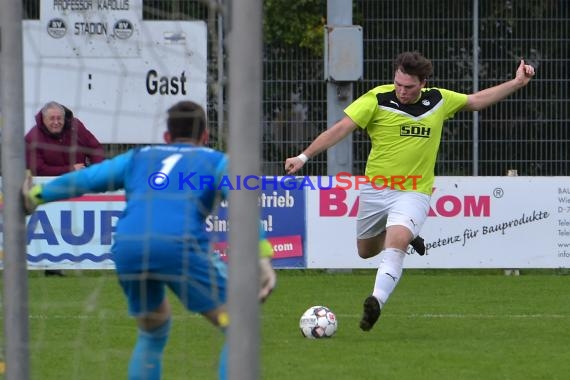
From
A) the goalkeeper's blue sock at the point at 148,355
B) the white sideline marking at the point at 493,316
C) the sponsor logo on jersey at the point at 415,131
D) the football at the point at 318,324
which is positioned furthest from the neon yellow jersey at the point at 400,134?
the goalkeeper's blue sock at the point at 148,355

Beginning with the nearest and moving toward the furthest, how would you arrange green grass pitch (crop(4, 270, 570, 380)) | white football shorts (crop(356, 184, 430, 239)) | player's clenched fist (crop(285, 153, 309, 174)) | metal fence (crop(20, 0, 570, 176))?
green grass pitch (crop(4, 270, 570, 380)) → player's clenched fist (crop(285, 153, 309, 174)) → white football shorts (crop(356, 184, 430, 239)) → metal fence (crop(20, 0, 570, 176))

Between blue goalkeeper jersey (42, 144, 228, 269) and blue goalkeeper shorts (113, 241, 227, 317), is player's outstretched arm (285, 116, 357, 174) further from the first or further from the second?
blue goalkeeper jersey (42, 144, 228, 269)

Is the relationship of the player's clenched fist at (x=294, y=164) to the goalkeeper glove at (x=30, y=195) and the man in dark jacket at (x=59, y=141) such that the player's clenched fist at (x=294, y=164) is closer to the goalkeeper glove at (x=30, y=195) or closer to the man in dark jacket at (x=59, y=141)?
the man in dark jacket at (x=59, y=141)

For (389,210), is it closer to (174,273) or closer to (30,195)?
(174,273)

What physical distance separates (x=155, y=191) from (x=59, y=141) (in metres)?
5.87

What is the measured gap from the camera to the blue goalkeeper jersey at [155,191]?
19.3 feet

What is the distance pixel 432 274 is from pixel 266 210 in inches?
78.8

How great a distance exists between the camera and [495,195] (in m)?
14.4

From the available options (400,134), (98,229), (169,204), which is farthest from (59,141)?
(169,204)

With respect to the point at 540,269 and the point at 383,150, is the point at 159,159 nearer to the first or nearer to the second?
the point at 383,150

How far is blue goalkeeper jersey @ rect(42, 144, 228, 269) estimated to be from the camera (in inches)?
231

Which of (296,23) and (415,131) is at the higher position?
(296,23)

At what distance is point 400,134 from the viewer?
387 inches

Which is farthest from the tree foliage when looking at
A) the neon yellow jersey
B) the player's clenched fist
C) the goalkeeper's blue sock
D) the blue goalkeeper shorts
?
the blue goalkeeper shorts
